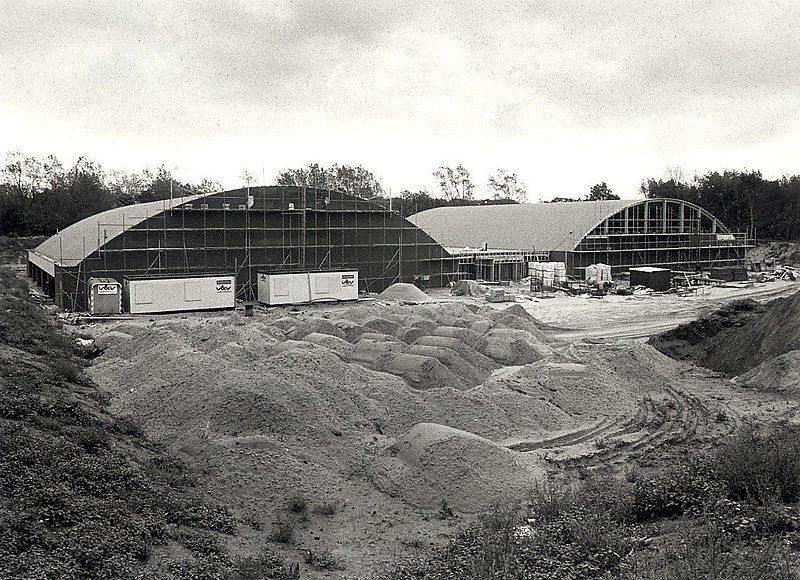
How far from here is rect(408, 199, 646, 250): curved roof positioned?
2532 inches

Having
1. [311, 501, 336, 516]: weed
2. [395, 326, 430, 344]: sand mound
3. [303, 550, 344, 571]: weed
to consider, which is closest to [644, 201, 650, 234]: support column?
[395, 326, 430, 344]: sand mound

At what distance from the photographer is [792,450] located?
14.5 meters

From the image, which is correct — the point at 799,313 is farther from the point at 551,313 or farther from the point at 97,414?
the point at 97,414

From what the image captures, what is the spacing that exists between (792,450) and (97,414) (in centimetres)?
1687

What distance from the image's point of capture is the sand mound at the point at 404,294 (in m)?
48.0

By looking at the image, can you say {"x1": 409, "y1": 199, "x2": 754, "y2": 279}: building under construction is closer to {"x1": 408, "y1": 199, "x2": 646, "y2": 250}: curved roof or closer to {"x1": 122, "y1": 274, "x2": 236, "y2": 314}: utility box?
{"x1": 408, "y1": 199, "x2": 646, "y2": 250}: curved roof

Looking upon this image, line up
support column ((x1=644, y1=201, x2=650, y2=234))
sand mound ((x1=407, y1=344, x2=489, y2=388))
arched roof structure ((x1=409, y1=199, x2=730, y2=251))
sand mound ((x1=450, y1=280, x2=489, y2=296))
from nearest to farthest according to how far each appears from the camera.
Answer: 1. sand mound ((x1=407, y1=344, x2=489, y2=388))
2. sand mound ((x1=450, y1=280, x2=489, y2=296))
3. arched roof structure ((x1=409, y1=199, x2=730, y2=251))
4. support column ((x1=644, y1=201, x2=650, y2=234))

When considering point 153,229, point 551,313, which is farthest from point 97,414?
point 551,313

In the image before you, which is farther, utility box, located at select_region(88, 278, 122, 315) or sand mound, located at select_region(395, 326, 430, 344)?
utility box, located at select_region(88, 278, 122, 315)

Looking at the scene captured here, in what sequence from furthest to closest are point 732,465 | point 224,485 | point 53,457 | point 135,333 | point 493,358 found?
point 135,333
point 493,358
point 224,485
point 53,457
point 732,465

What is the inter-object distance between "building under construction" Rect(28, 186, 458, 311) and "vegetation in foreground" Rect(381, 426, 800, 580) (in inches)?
1327

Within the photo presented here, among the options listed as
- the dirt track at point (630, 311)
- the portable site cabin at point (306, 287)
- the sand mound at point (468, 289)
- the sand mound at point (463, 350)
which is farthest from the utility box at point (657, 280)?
the sand mound at point (463, 350)

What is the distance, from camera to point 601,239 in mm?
62656

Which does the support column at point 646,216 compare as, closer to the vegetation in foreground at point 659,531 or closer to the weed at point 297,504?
the vegetation in foreground at point 659,531
